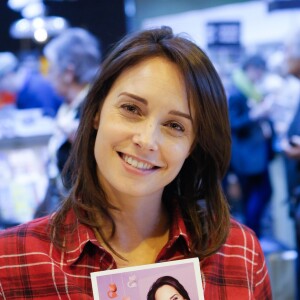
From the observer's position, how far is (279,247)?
364cm

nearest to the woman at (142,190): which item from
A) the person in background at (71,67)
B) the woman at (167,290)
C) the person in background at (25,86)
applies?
the woman at (167,290)

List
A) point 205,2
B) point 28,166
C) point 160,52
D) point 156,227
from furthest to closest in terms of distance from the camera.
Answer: point 205,2 → point 28,166 → point 156,227 → point 160,52

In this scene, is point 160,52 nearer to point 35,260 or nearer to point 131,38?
point 131,38

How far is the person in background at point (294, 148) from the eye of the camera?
8.86 feet

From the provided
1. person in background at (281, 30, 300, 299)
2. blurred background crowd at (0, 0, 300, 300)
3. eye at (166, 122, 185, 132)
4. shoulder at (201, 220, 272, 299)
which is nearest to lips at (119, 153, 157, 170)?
eye at (166, 122, 185, 132)

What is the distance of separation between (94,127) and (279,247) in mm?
2790

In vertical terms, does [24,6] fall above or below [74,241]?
above

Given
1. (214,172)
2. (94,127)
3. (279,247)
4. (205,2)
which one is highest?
(205,2)

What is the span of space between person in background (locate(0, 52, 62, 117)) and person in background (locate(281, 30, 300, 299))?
1615 mm

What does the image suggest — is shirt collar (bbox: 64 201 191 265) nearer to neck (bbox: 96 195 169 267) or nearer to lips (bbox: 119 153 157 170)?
neck (bbox: 96 195 169 267)

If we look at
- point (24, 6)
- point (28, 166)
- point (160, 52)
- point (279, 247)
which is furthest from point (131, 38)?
point (279, 247)

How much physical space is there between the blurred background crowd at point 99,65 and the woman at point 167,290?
3.36 feet

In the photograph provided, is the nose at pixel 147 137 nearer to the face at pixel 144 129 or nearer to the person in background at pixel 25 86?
the face at pixel 144 129

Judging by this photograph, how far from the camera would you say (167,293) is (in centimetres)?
103
